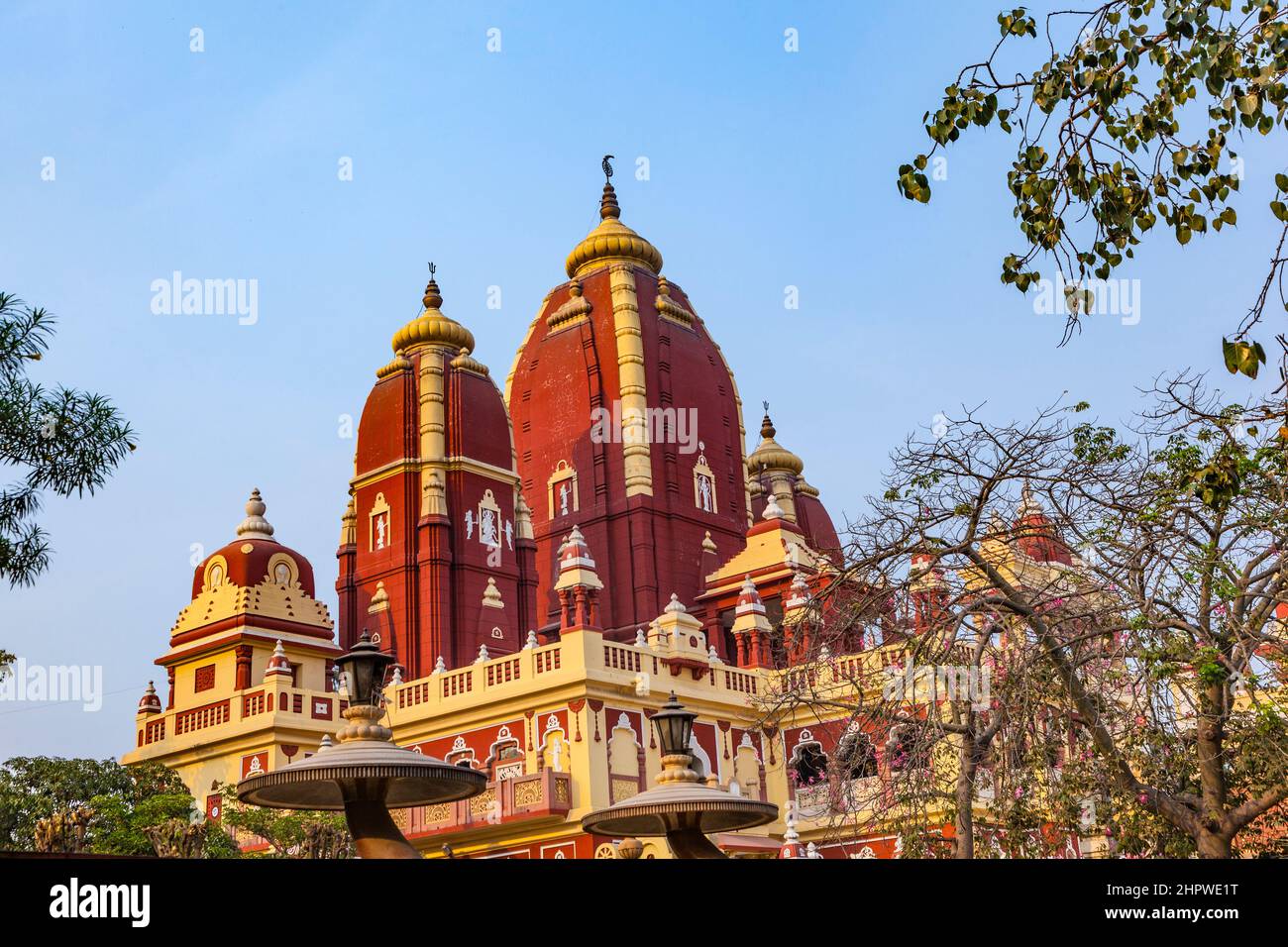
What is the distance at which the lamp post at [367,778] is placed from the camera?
10766 millimetres

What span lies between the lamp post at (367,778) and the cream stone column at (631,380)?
86.9 feet

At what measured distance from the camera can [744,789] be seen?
28.2m

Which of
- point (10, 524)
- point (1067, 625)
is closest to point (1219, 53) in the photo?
point (1067, 625)

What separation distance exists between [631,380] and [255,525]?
36.6 ft

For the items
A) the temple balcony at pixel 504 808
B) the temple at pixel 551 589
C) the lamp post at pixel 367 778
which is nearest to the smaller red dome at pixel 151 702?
the temple at pixel 551 589

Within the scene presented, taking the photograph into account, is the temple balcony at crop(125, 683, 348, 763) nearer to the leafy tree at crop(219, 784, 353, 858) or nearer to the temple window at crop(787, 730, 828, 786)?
the leafy tree at crop(219, 784, 353, 858)

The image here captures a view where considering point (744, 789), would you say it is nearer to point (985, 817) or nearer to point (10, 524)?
Result: point (985, 817)

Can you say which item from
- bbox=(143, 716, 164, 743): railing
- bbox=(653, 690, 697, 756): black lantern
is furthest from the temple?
bbox=(653, 690, 697, 756): black lantern

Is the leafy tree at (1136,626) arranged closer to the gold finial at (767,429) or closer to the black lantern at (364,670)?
the black lantern at (364,670)

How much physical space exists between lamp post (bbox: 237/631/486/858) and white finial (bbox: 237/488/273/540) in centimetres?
2224

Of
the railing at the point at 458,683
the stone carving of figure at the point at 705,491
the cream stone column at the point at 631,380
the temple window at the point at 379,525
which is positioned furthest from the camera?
the stone carving of figure at the point at 705,491

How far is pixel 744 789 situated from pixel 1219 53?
73.4ft

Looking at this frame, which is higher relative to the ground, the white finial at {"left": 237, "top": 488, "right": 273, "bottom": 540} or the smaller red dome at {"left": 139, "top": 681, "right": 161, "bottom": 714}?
the white finial at {"left": 237, "top": 488, "right": 273, "bottom": 540}

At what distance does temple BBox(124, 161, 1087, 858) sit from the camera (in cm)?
2638
